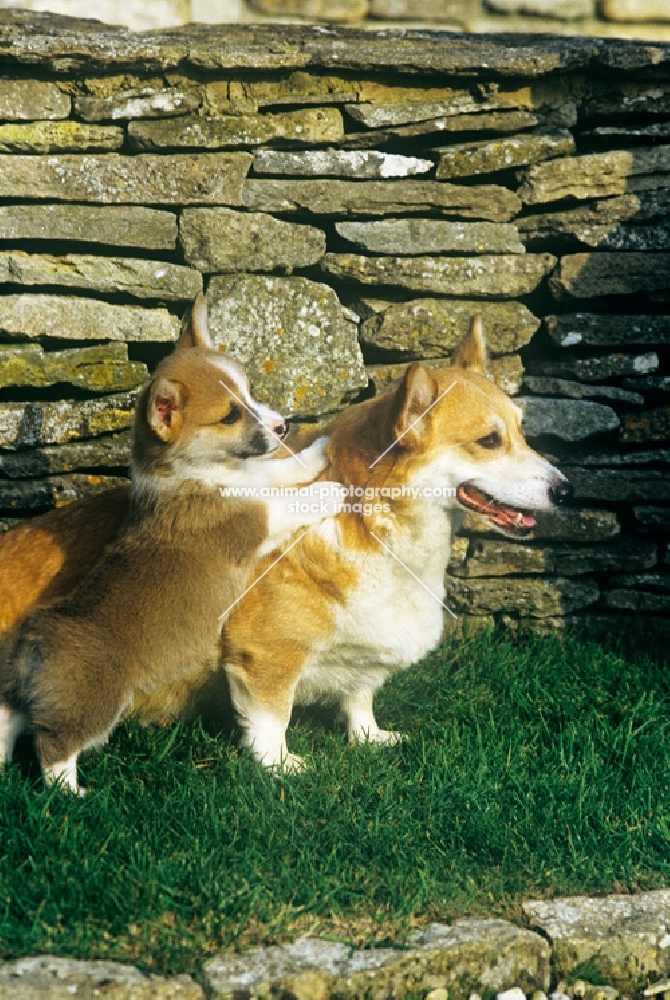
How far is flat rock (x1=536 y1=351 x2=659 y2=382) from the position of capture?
464 centimetres

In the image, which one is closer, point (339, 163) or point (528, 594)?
point (339, 163)

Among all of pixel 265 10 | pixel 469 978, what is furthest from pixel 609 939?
pixel 265 10

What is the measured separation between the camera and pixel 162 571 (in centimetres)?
356

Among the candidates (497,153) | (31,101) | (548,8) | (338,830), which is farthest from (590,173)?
(338,830)

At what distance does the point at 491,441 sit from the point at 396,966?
5.90ft

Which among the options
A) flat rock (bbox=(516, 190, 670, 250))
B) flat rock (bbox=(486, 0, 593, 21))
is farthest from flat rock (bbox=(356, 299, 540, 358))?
flat rock (bbox=(486, 0, 593, 21))

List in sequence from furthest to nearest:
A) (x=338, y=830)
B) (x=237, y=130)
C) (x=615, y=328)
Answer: (x=615, y=328), (x=237, y=130), (x=338, y=830)

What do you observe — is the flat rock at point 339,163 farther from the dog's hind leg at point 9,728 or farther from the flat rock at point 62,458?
the dog's hind leg at point 9,728

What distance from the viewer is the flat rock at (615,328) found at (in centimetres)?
461

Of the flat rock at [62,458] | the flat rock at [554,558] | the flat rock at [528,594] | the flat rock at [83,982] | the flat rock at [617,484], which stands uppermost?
the flat rock at [617,484]

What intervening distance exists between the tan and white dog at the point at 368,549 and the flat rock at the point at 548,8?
2.46 m

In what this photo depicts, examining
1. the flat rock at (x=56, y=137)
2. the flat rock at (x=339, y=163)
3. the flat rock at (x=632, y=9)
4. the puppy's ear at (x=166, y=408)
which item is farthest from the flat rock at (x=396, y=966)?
the flat rock at (x=632, y=9)

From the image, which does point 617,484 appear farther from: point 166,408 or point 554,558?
point 166,408

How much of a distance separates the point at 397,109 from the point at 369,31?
26.1 inches
